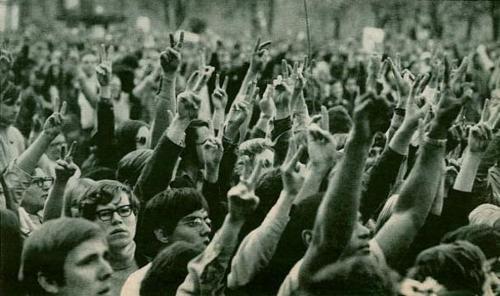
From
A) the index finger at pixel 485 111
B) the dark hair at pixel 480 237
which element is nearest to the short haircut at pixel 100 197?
the dark hair at pixel 480 237

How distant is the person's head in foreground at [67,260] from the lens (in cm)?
284

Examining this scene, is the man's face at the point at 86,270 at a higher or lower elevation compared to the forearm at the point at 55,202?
lower

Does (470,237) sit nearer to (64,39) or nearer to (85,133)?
(85,133)

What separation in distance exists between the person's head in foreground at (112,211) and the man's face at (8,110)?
1.58ft

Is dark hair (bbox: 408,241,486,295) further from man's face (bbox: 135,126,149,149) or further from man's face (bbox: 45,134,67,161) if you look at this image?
man's face (bbox: 45,134,67,161)

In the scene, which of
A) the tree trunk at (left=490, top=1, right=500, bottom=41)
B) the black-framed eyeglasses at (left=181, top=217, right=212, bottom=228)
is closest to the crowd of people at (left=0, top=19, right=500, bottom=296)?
the black-framed eyeglasses at (left=181, top=217, right=212, bottom=228)

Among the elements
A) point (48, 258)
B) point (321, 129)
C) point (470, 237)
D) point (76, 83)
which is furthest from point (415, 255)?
point (76, 83)

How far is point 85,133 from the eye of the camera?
3520 mm

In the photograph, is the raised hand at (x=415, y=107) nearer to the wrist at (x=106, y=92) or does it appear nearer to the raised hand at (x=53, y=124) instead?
the wrist at (x=106, y=92)

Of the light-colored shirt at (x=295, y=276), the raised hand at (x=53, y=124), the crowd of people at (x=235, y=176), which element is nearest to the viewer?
the crowd of people at (x=235, y=176)

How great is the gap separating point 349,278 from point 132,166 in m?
0.95

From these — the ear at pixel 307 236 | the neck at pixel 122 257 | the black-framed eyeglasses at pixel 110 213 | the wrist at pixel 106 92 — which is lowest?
the neck at pixel 122 257

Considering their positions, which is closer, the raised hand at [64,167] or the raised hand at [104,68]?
the raised hand at [64,167]

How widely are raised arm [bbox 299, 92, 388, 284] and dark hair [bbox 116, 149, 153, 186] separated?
757 mm
